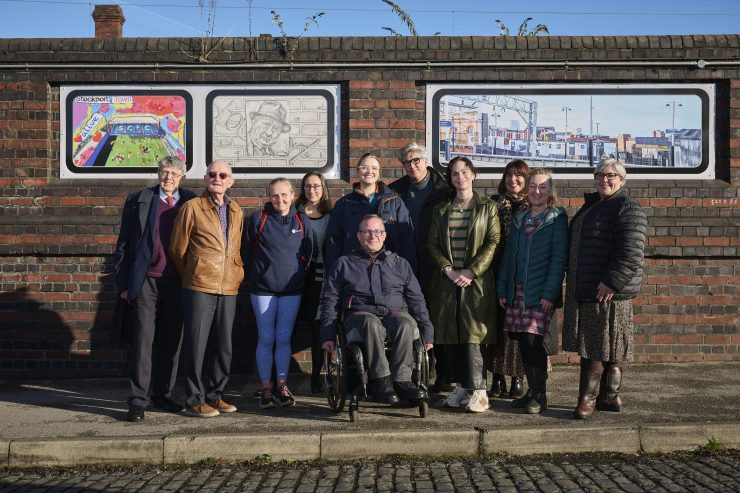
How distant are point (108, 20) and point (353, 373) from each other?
5797 mm

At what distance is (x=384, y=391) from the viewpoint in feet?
19.9

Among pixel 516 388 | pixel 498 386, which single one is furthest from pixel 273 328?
pixel 516 388

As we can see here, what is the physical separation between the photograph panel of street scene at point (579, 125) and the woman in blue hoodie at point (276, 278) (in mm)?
2410

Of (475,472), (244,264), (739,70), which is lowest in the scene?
(475,472)

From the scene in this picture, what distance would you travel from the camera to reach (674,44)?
336 inches

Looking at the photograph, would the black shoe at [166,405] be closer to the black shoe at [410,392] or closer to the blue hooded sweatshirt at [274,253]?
the blue hooded sweatshirt at [274,253]

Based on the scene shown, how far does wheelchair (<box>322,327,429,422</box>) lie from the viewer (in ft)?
20.0

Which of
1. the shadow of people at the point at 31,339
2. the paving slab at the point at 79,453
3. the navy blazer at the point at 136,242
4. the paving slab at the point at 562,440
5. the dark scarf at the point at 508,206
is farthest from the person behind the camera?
the shadow of people at the point at 31,339

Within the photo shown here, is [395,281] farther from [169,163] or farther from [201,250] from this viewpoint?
[169,163]

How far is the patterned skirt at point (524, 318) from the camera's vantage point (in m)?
6.34

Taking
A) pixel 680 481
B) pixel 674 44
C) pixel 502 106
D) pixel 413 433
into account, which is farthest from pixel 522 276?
pixel 674 44

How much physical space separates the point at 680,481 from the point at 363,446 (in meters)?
1.97

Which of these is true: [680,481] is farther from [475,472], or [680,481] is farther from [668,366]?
[668,366]

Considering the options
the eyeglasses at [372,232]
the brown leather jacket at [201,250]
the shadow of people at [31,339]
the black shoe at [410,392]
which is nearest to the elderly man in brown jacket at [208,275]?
the brown leather jacket at [201,250]
